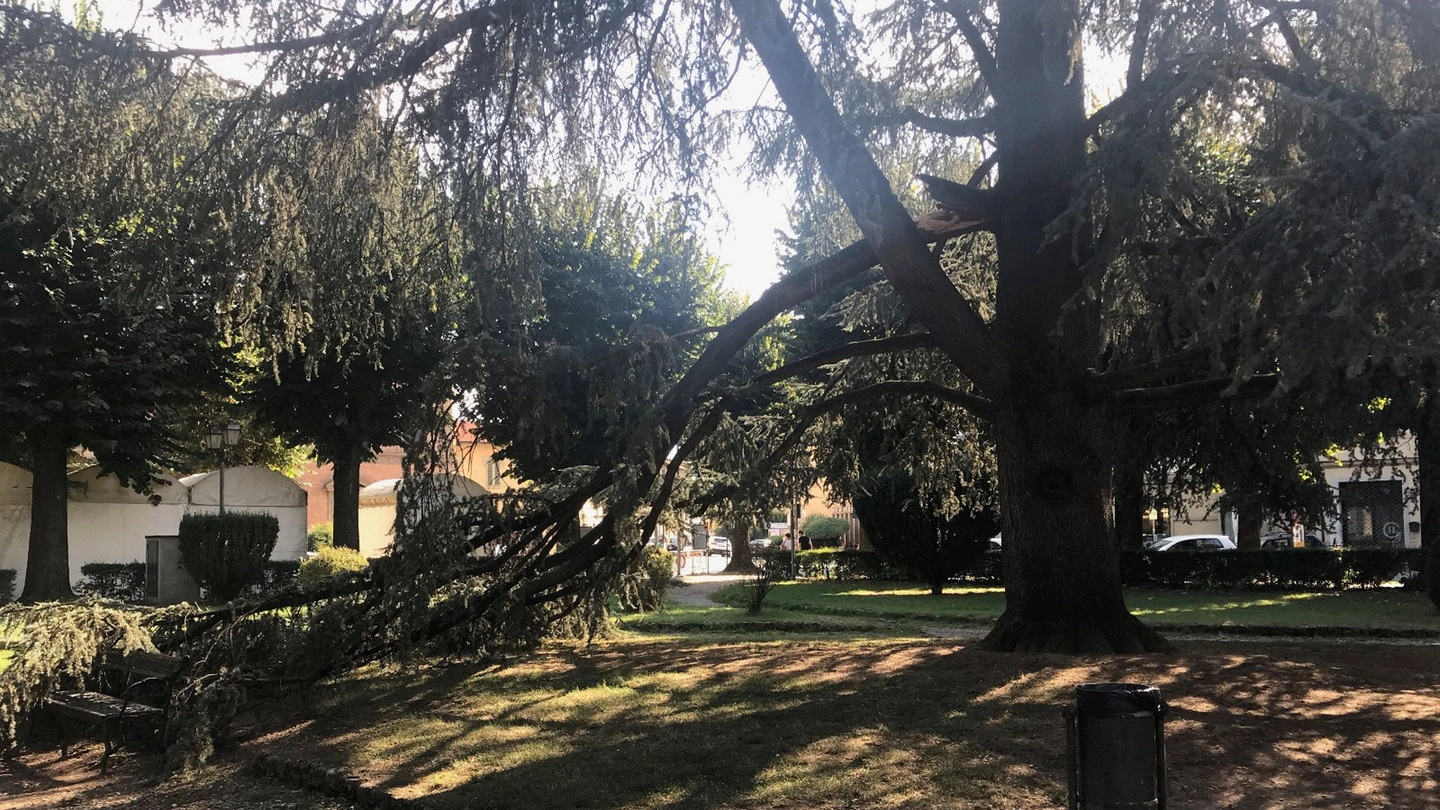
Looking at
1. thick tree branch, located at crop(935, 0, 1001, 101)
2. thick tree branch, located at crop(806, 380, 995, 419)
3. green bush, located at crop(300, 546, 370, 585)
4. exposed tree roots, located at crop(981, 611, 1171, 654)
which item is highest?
thick tree branch, located at crop(935, 0, 1001, 101)

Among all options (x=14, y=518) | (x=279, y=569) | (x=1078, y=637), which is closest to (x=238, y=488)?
(x=279, y=569)

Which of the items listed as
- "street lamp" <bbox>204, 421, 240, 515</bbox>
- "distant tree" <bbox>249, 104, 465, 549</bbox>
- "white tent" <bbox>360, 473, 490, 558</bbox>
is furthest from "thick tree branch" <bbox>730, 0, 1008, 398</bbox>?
"street lamp" <bbox>204, 421, 240, 515</bbox>

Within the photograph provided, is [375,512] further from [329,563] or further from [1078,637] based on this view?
[1078,637]

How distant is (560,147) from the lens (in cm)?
1006

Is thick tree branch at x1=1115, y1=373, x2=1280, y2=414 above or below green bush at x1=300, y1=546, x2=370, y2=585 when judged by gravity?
above

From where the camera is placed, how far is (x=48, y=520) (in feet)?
72.6

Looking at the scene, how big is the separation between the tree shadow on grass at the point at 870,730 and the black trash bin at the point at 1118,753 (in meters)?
0.83

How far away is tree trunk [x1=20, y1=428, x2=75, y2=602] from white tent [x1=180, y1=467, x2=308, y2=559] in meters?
4.15

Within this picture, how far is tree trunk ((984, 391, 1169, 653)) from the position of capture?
10.2m

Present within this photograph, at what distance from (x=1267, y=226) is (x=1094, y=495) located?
3942mm

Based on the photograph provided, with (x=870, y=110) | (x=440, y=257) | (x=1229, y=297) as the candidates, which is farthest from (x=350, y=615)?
(x=1229, y=297)

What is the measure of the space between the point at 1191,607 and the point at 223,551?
63.8 feet

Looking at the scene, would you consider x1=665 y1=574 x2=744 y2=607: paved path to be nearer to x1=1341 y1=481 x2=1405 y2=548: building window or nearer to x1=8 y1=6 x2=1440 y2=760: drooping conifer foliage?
x1=8 y1=6 x2=1440 y2=760: drooping conifer foliage

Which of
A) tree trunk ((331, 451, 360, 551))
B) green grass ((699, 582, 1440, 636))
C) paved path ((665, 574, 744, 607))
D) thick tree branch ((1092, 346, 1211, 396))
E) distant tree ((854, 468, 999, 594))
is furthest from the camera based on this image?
tree trunk ((331, 451, 360, 551))
